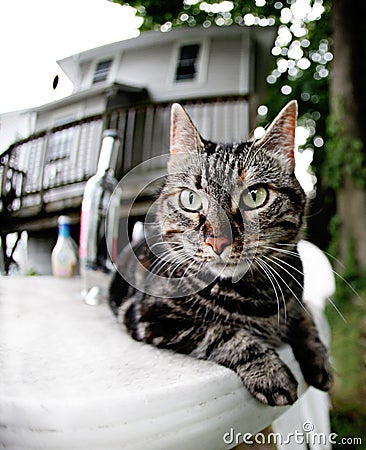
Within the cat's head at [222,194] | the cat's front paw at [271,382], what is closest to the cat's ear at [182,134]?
the cat's head at [222,194]

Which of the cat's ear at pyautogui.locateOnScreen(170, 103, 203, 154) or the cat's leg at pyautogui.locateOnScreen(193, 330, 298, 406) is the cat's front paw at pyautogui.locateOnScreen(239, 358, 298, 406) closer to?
the cat's leg at pyautogui.locateOnScreen(193, 330, 298, 406)

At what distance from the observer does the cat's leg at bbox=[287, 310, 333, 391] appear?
517mm

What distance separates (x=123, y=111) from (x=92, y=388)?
25 cm

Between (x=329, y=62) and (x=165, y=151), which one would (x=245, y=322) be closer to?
(x=165, y=151)

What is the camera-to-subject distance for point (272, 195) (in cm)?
41

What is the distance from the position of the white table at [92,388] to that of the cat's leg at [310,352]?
85 mm

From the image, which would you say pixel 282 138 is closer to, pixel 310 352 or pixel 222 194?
pixel 222 194

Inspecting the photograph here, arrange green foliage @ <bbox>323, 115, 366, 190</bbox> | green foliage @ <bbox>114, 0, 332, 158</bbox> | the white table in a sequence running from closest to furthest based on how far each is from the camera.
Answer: the white table → green foliage @ <bbox>114, 0, 332, 158</bbox> → green foliage @ <bbox>323, 115, 366, 190</bbox>

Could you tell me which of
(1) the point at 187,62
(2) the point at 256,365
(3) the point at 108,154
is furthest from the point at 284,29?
(2) the point at 256,365

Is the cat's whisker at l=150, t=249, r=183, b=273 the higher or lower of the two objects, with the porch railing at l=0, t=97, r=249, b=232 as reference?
lower

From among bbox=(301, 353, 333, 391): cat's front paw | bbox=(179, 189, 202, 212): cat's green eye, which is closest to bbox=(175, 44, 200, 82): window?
bbox=(179, 189, 202, 212): cat's green eye

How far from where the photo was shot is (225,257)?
38 cm

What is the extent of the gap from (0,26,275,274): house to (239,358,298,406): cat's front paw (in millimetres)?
196

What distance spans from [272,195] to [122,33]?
0.21 metres
